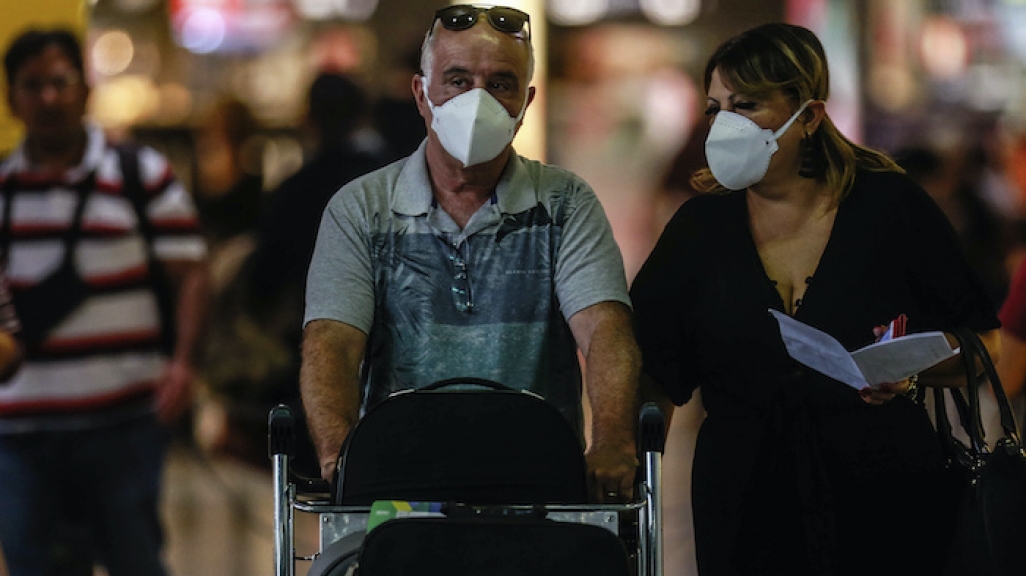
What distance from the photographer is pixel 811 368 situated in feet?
9.71

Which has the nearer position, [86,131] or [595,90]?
[86,131]

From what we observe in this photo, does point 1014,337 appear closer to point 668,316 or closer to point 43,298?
point 668,316

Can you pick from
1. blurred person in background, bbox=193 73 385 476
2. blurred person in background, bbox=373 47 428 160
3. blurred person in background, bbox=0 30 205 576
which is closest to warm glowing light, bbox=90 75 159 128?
blurred person in background, bbox=193 73 385 476

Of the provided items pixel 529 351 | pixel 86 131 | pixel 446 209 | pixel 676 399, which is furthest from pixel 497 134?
pixel 86 131

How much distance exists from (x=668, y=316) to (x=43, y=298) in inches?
81.3

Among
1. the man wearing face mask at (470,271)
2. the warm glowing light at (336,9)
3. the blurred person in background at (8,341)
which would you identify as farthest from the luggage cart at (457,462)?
the warm glowing light at (336,9)

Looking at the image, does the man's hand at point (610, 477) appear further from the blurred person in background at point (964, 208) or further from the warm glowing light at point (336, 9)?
the warm glowing light at point (336, 9)

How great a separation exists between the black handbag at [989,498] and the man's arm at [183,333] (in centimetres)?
260

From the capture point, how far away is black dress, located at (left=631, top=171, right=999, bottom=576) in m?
2.98

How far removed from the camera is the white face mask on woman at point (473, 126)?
286 centimetres

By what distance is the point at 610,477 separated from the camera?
2.62 meters

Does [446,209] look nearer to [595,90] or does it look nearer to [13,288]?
[13,288]

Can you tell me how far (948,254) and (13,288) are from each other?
106 inches

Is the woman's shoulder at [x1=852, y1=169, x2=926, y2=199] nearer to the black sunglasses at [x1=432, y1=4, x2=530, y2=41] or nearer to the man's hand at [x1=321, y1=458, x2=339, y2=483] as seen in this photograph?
the black sunglasses at [x1=432, y1=4, x2=530, y2=41]
